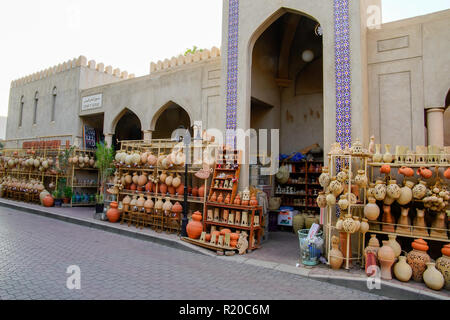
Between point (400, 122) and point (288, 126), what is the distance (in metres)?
5.05

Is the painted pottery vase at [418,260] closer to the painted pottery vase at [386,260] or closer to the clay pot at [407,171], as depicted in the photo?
the painted pottery vase at [386,260]

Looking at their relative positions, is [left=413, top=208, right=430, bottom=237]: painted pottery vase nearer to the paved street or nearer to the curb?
the curb

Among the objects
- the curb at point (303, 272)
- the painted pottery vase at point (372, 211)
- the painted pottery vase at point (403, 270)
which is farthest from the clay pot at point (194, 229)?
the painted pottery vase at point (403, 270)

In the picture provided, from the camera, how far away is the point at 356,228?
221 inches

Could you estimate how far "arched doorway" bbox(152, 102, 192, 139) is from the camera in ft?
52.2

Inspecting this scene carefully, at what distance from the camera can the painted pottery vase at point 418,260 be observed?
5118 millimetres

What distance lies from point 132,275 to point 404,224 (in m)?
5.22

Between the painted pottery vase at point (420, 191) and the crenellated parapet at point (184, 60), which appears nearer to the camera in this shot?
the painted pottery vase at point (420, 191)

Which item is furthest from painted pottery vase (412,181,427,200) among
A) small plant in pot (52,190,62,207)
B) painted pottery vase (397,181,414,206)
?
small plant in pot (52,190,62,207)

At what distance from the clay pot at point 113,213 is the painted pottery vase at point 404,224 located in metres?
8.13

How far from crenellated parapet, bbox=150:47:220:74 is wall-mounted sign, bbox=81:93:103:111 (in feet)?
11.4

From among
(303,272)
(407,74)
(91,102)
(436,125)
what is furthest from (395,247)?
(91,102)
